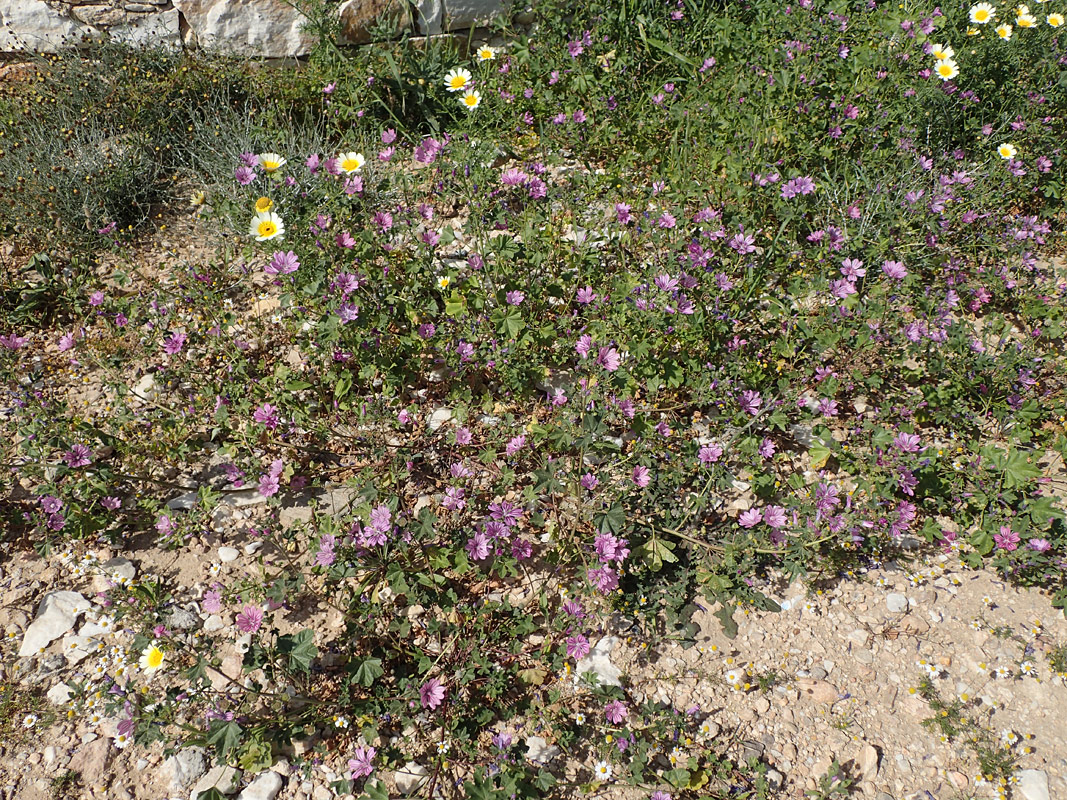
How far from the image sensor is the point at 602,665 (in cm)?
278

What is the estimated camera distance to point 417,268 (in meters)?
3.54

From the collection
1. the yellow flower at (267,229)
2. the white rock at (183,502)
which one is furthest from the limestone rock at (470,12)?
the white rock at (183,502)

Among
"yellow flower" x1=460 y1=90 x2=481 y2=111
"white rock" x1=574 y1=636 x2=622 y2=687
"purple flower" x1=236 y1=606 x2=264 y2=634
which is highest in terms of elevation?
"yellow flower" x1=460 y1=90 x2=481 y2=111

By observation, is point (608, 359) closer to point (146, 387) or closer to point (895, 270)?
point (895, 270)

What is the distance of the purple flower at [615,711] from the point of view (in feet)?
8.40

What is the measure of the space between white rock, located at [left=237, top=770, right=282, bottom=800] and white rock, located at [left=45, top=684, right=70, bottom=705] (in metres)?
0.81

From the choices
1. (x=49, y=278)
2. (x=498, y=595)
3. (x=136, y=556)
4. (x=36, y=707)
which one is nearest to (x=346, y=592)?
(x=498, y=595)

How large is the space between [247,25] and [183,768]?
4.95 metres

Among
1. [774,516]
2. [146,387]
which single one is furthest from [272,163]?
[774,516]

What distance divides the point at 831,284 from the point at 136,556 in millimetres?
3621

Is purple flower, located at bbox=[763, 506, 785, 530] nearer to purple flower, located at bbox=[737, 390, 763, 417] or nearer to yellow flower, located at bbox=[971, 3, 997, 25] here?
purple flower, located at bbox=[737, 390, 763, 417]

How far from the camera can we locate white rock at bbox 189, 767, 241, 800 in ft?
8.03

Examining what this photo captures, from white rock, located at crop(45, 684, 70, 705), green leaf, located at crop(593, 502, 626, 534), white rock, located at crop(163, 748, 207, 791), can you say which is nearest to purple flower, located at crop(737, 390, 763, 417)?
green leaf, located at crop(593, 502, 626, 534)

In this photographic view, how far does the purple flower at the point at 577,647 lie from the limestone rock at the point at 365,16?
4.64m
